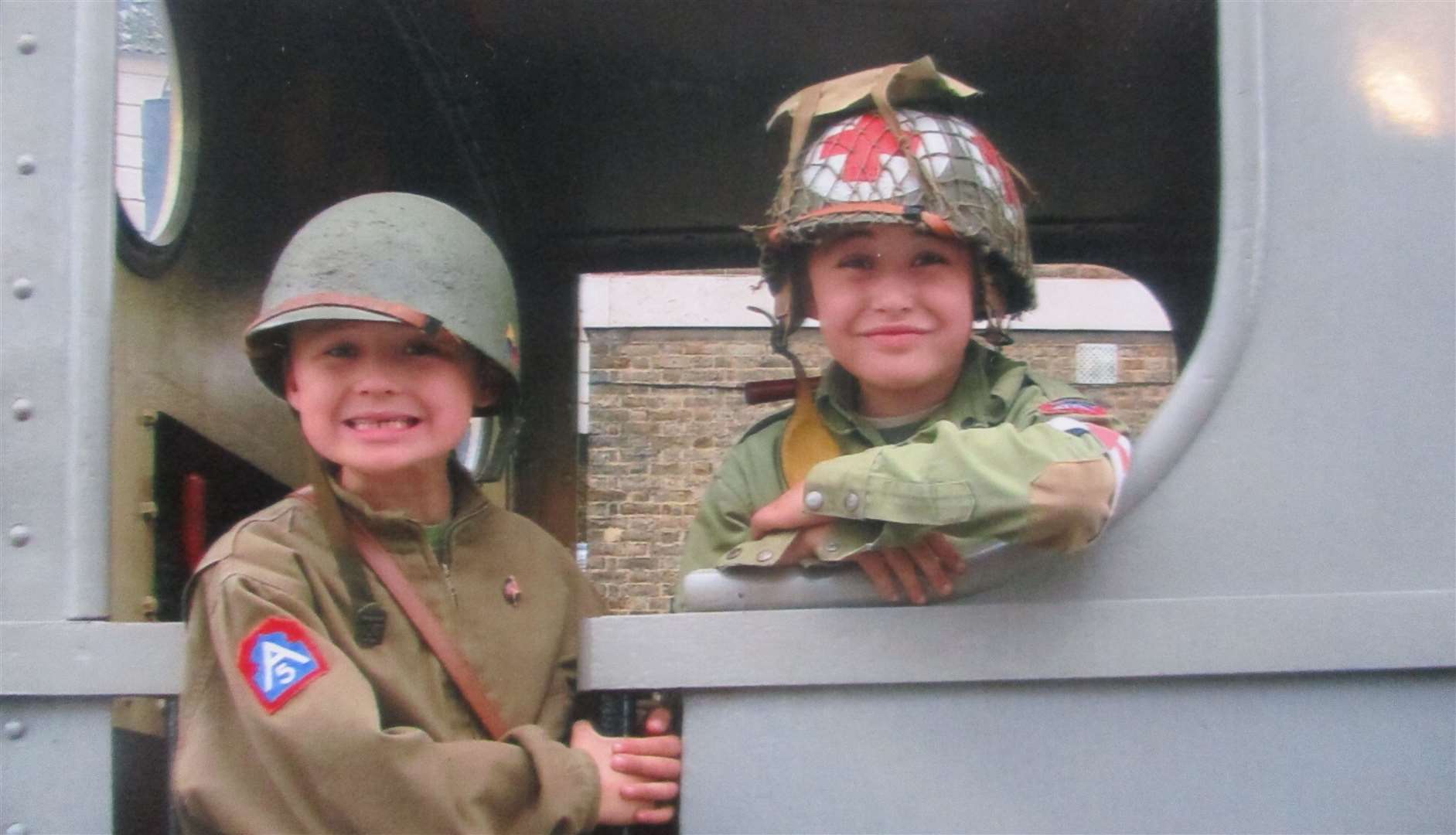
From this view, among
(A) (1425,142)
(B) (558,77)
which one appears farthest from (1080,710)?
(B) (558,77)

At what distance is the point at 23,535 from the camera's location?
1.48 metres

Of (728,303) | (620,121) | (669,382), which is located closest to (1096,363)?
(728,303)

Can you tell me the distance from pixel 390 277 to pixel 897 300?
0.61 m

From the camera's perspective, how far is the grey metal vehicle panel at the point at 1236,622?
140 centimetres

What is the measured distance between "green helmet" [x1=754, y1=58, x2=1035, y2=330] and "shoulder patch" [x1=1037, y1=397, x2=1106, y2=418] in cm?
23

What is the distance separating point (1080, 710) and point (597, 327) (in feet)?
24.0

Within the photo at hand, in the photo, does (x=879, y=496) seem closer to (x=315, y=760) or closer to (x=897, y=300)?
(x=897, y=300)

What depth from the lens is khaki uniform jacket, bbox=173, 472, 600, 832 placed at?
1.43 meters

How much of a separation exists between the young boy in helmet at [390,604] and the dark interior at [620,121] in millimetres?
619

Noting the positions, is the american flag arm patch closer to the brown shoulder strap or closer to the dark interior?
the brown shoulder strap

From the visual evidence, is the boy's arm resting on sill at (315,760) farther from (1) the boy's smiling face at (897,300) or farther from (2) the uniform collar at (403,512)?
(1) the boy's smiling face at (897,300)

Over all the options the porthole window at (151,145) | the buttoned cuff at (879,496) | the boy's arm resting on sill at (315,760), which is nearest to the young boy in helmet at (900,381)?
the buttoned cuff at (879,496)

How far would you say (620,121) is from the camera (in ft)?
9.04

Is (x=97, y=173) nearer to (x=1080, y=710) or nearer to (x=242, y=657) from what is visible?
(x=242, y=657)
